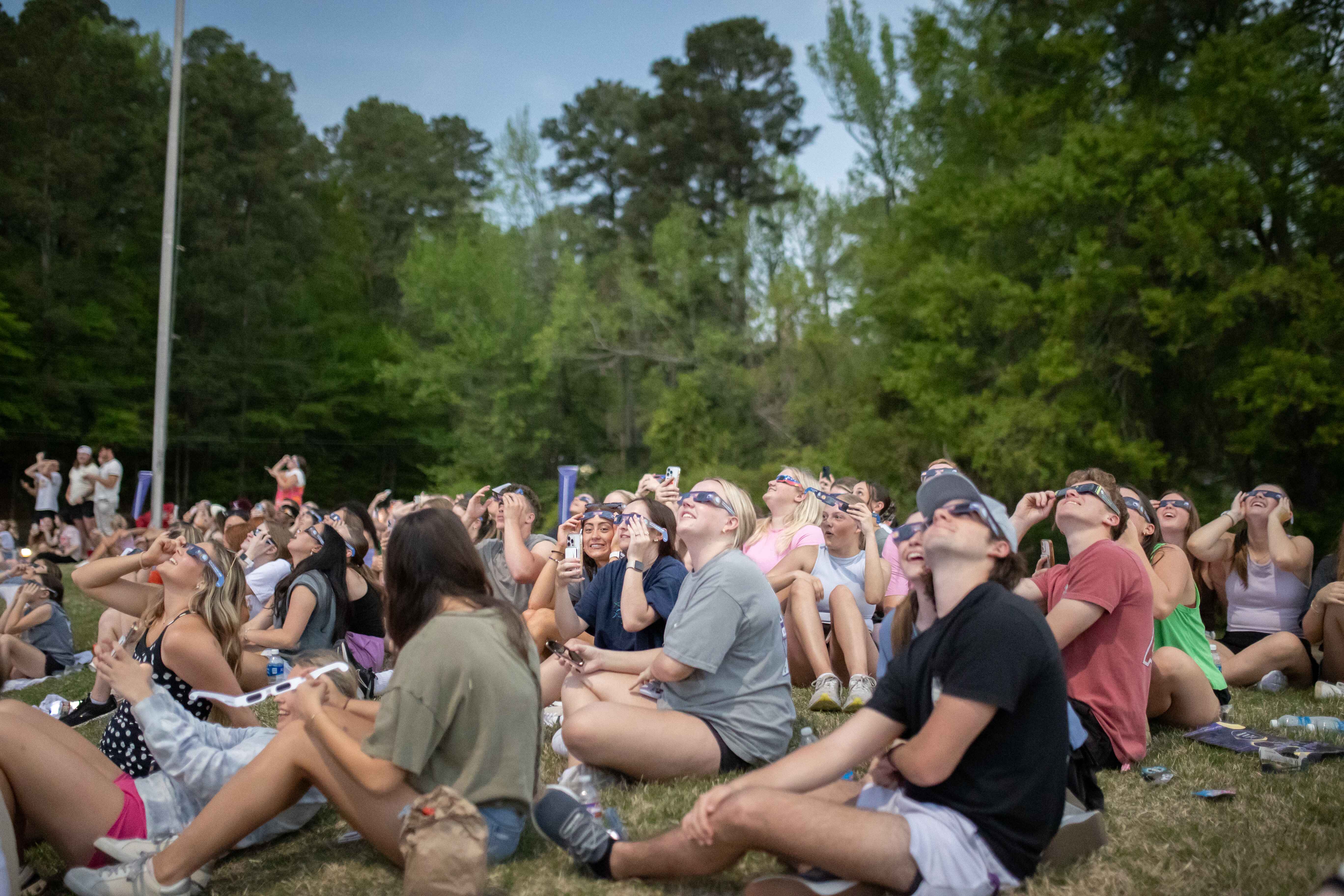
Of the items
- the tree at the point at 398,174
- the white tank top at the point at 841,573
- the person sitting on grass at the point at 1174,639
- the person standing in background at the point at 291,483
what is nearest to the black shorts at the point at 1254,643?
the person sitting on grass at the point at 1174,639

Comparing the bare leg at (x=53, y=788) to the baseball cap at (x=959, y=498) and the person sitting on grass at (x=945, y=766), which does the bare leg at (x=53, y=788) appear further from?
the baseball cap at (x=959, y=498)

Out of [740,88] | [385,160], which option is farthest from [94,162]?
[740,88]

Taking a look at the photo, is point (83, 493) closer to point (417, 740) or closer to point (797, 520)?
point (797, 520)

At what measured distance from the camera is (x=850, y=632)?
6.04m

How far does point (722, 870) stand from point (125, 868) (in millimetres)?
1982

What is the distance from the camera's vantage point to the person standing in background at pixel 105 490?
1712 centimetres

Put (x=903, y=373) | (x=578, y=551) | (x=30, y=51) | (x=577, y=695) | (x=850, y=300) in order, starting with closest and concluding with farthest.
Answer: (x=577, y=695) < (x=578, y=551) < (x=903, y=373) < (x=850, y=300) < (x=30, y=51)

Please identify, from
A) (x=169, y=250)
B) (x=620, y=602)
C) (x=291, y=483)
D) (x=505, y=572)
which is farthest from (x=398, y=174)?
(x=620, y=602)

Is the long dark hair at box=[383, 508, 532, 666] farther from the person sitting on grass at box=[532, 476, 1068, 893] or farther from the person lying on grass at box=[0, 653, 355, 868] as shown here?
the person sitting on grass at box=[532, 476, 1068, 893]

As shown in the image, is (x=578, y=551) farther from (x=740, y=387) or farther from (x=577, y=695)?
(x=740, y=387)

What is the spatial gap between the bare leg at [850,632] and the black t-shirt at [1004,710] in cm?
289

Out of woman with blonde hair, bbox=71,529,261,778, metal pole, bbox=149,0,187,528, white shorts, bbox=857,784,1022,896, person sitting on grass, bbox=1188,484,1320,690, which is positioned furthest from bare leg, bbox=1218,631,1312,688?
metal pole, bbox=149,0,187,528

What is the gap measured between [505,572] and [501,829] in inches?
147

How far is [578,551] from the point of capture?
212 inches
